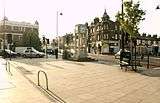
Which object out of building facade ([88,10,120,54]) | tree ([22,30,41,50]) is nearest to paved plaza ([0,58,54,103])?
tree ([22,30,41,50])

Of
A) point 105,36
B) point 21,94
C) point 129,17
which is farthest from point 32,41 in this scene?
point 21,94

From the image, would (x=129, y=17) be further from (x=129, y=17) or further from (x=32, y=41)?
(x=32, y=41)

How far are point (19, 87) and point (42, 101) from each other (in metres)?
3.44

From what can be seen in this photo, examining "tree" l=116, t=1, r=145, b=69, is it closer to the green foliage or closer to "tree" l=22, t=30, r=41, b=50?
the green foliage

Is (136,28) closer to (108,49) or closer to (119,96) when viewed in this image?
(119,96)

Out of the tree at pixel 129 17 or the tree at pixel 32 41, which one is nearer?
the tree at pixel 129 17

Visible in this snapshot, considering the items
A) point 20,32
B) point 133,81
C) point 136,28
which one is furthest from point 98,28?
point 133,81

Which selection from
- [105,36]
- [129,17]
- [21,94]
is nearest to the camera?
[21,94]

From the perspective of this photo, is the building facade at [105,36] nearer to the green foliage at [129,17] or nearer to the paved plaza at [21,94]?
the green foliage at [129,17]

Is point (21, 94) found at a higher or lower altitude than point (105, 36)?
lower

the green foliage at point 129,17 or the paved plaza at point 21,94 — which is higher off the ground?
the green foliage at point 129,17

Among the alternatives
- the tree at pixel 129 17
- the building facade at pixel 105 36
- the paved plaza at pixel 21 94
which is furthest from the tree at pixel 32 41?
the paved plaza at pixel 21 94

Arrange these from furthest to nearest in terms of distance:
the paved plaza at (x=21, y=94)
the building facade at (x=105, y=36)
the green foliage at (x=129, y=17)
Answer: the building facade at (x=105, y=36), the green foliage at (x=129, y=17), the paved plaza at (x=21, y=94)

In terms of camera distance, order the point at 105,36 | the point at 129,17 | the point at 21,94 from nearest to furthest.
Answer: the point at 21,94 < the point at 129,17 < the point at 105,36
